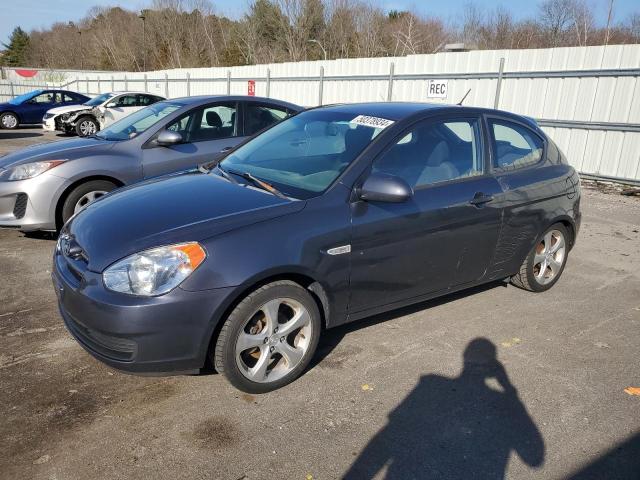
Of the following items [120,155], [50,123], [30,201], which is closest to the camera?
[30,201]

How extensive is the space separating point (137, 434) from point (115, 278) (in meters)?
0.81

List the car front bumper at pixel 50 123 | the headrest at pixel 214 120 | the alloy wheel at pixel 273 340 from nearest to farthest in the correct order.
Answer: the alloy wheel at pixel 273 340, the headrest at pixel 214 120, the car front bumper at pixel 50 123

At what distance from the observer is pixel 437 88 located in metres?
12.6

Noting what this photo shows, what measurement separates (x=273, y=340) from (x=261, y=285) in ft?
1.16

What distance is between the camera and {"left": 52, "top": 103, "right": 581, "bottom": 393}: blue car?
275 cm

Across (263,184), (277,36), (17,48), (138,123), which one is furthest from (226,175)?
(17,48)

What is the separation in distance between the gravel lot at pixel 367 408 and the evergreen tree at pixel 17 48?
86.0 meters

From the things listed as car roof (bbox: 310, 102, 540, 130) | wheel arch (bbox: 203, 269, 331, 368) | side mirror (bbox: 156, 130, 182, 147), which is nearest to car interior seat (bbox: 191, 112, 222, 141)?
side mirror (bbox: 156, 130, 182, 147)

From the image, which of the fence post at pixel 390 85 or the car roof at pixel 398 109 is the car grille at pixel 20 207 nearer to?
the car roof at pixel 398 109

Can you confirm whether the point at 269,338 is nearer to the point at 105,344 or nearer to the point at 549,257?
the point at 105,344

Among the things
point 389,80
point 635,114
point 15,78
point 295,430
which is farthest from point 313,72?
point 15,78

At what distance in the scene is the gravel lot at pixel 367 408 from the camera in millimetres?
2537

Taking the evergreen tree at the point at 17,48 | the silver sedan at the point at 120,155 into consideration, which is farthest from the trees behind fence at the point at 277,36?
the silver sedan at the point at 120,155

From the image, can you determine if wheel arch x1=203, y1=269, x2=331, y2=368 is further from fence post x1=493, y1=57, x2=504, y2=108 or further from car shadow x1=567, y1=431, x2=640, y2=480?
fence post x1=493, y1=57, x2=504, y2=108
